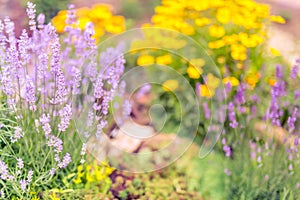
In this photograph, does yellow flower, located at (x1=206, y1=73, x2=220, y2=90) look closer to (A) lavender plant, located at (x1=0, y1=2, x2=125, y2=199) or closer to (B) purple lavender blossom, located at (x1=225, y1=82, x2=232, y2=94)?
(B) purple lavender blossom, located at (x1=225, y1=82, x2=232, y2=94)

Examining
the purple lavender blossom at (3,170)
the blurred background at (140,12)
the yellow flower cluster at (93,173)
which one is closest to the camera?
the purple lavender blossom at (3,170)

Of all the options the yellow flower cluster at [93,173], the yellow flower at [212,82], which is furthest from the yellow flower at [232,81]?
the yellow flower cluster at [93,173]

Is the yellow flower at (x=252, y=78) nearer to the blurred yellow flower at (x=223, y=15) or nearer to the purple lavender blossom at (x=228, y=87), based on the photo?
the purple lavender blossom at (x=228, y=87)

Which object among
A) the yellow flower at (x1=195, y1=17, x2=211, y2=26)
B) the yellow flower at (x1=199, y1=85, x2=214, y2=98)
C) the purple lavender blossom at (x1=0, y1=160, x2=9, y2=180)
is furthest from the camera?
the yellow flower at (x1=195, y1=17, x2=211, y2=26)

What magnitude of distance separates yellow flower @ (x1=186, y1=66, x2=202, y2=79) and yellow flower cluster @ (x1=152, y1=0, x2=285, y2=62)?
20 centimetres

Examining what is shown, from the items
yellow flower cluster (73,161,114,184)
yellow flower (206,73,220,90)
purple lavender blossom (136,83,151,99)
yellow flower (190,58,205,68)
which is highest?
yellow flower (190,58,205,68)

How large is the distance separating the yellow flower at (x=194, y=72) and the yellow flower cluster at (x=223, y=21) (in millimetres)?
202

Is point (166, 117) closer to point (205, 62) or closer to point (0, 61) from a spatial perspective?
point (205, 62)

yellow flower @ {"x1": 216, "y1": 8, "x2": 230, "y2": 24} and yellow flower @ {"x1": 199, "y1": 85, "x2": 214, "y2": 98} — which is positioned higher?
yellow flower @ {"x1": 216, "y1": 8, "x2": 230, "y2": 24}

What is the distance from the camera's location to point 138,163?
3.63 metres

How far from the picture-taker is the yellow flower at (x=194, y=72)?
3.79 m

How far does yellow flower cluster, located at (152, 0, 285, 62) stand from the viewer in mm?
3859

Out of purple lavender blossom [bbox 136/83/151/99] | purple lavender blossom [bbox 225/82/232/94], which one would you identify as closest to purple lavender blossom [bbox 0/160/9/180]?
purple lavender blossom [bbox 136/83/151/99]

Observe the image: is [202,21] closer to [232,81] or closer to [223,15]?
[223,15]
